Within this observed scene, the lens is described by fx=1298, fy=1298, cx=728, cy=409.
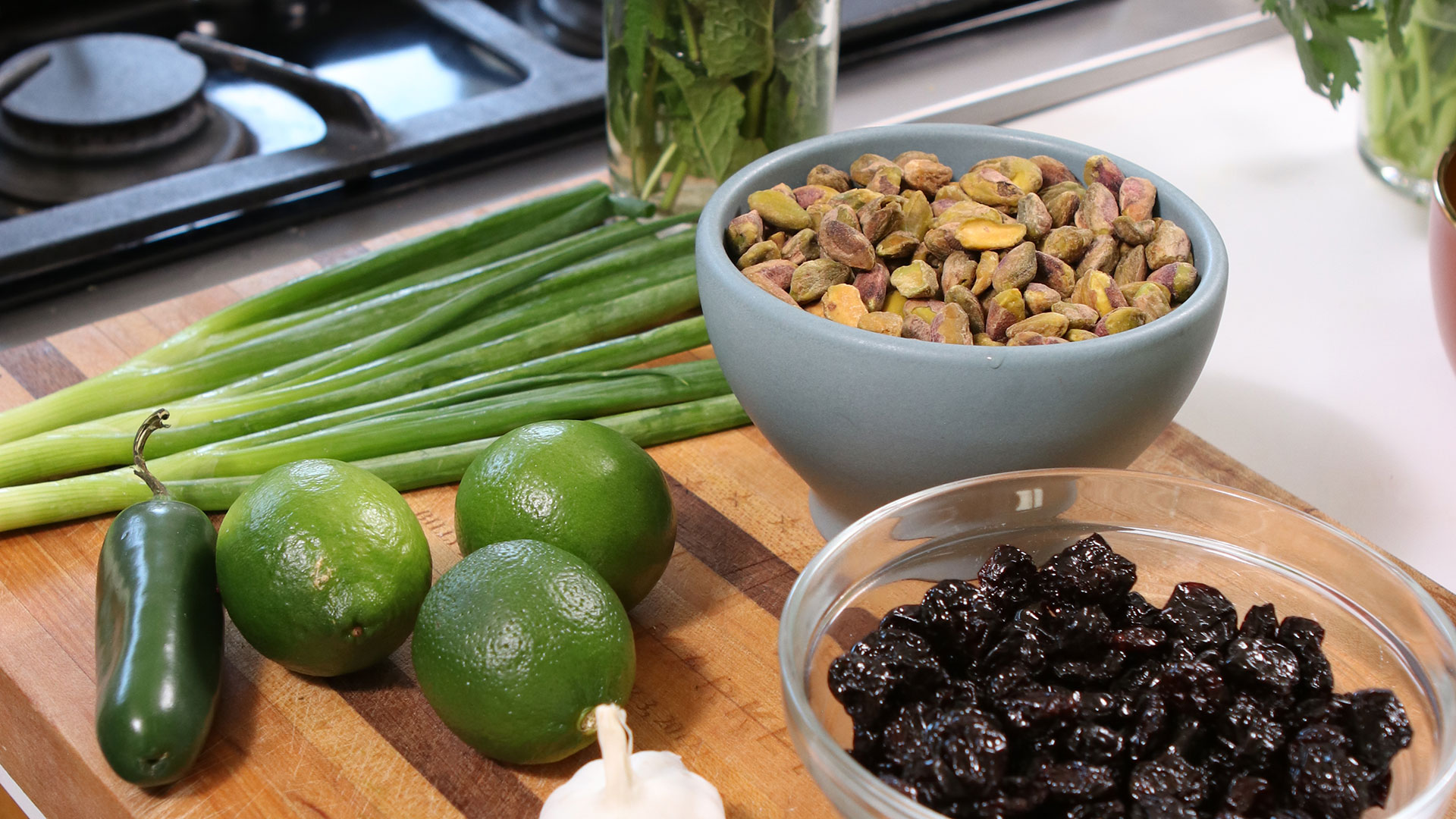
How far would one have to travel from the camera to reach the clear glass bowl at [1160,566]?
81 centimetres

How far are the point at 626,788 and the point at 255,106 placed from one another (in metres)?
1.40

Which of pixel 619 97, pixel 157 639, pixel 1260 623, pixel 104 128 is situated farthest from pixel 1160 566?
pixel 104 128

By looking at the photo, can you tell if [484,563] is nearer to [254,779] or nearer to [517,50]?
[254,779]

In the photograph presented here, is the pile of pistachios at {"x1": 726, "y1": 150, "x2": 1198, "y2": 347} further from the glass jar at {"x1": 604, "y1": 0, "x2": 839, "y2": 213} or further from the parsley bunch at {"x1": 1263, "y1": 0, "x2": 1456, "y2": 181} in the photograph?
the parsley bunch at {"x1": 1263, "y1": 0, "x2": 1456, "y2": 181}

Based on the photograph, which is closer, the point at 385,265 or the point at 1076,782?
the point at 1076,782

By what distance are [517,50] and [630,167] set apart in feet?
1.59

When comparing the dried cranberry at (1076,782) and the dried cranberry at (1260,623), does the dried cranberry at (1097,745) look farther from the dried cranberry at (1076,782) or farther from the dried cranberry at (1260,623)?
the dried cranberry at (1260,623)

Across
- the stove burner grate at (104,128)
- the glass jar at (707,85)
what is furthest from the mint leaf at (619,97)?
the stove burner grate at (104,128)

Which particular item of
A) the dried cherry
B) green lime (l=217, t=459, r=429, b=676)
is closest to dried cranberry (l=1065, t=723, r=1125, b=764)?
the dried cherry

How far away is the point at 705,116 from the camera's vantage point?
1.41m

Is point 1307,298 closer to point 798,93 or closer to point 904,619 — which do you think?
point 798,93

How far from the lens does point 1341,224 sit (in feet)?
5.41

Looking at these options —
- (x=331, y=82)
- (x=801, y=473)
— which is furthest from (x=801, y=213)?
(x=331, y=82)

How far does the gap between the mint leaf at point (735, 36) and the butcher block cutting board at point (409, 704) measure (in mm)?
465
